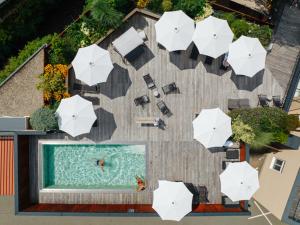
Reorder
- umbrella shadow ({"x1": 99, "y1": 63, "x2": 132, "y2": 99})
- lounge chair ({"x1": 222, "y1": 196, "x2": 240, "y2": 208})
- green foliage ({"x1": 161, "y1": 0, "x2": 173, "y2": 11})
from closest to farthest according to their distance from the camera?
lounge chair ({"x1": 222, "y1": 196, "x2": 240, "y2": 208}) < green foliage ({"x1": 161, "y1": 0, "x2": 173, "y2": 11}) < umbrella shadow ({"x1": 99, "y1": 63, "x2": 132, "y2": 99})

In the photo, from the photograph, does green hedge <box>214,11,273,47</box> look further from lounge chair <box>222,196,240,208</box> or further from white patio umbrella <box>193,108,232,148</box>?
lounge chair <box>222,196,240,208</box>

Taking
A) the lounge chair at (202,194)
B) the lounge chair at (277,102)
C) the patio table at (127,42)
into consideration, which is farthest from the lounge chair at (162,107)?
the lounge chair at (277,102)

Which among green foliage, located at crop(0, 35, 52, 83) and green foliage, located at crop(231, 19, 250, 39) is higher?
green foliage, located at crop(231, 19, 250, 39)

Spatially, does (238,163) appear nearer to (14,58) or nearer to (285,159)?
(285,159)

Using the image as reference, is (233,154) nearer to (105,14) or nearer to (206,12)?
(206,12)

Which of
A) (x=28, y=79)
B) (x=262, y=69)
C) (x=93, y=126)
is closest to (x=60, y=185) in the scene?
(x=93, y=126)

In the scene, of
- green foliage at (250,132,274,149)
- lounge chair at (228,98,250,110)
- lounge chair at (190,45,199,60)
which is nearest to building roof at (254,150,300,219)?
green foliage at (250,132,274,149)
